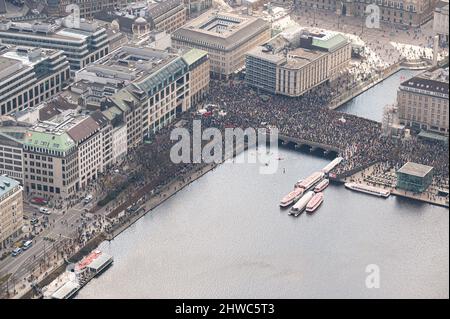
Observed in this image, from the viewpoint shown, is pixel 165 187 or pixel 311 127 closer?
pixel 165 187

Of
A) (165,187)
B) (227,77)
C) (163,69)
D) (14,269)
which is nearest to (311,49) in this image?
(227,77)

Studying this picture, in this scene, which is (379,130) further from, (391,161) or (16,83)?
(16,83)

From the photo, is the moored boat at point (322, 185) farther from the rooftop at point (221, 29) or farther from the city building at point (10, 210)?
the rooftop at point (221, 29)

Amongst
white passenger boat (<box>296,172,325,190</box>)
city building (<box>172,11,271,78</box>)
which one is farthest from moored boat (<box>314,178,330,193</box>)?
city building (<box>172,11,271,78</box>)

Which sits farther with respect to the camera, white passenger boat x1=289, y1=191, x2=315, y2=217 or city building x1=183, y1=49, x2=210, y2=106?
city building x1=183, y1=49, x2=210, y2=106

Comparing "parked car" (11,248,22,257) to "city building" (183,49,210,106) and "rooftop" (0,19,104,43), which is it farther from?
"rooftop" (0,19,104,43)

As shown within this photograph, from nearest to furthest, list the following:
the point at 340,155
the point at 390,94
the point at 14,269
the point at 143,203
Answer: the point at 14,269, the point at 143,203, the point at 340,155, the point at 390,94

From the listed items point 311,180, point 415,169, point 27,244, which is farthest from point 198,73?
point 27,244
